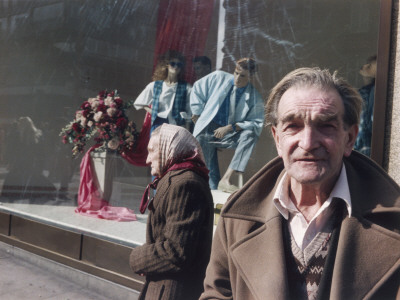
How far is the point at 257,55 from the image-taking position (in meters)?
4.02

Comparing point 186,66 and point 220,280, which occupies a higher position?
point 186,66

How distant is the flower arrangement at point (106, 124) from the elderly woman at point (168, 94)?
337mm

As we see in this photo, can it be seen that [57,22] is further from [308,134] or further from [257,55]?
[308,134]

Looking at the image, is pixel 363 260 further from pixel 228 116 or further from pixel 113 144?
pixel 113 144

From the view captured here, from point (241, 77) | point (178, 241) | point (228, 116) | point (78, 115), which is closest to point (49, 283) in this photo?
point (78, 115)

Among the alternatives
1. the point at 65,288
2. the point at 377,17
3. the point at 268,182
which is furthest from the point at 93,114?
the point at 268,182

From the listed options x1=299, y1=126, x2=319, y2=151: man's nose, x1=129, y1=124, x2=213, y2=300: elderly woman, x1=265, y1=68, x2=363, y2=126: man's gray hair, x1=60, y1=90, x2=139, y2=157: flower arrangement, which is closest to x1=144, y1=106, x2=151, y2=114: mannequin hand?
x1=60, y1=90, x2=139, y2=157: flower arrangement

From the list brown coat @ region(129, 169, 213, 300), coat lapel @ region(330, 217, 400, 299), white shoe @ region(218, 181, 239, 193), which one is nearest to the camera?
coat lapel @ region(330, 217, 400, 299)

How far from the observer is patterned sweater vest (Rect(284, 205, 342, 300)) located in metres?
1.30

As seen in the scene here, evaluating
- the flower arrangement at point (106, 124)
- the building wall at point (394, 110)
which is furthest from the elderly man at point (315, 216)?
the flower arrangement at point (106, 124)

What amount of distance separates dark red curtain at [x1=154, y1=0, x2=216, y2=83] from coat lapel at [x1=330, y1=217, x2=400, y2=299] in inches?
139

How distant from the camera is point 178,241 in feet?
6.89

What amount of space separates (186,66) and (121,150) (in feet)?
4.70

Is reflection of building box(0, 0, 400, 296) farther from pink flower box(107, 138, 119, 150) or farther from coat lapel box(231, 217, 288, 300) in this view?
coat lapel box(231, 217, 288, 300)
